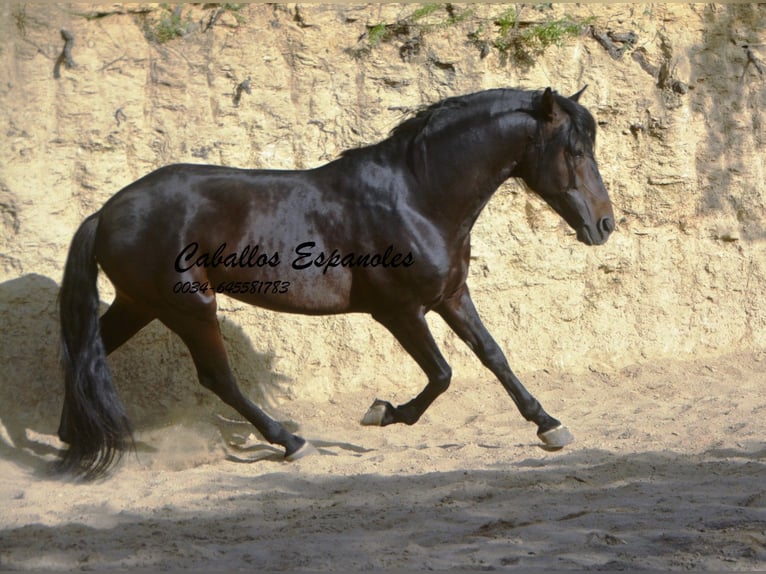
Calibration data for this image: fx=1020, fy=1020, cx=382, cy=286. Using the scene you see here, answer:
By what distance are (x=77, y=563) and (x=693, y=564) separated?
220cm

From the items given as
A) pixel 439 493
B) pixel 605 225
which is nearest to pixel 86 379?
pixel 439 493

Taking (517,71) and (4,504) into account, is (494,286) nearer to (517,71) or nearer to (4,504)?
(517,71)

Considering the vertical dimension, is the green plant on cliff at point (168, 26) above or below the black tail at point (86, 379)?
above

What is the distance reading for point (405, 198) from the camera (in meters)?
5.40

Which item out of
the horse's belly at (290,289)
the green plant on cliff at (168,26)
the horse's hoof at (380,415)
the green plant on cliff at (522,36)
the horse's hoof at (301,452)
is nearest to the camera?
the horse's belly at (290,289)

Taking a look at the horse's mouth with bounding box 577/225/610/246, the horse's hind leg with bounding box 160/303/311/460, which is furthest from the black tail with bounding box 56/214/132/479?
the horse's mouth with bounding box 577/225/610/246

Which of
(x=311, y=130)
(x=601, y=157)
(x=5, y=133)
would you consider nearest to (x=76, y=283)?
(x=5, y=133)

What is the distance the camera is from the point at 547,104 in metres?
5.30

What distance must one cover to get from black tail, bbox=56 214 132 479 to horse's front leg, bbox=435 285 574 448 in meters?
1.81

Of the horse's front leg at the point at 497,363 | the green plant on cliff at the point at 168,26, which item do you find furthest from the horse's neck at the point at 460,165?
the green plant on cliff at the point at 168,26

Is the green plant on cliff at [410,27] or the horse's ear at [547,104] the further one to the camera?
the green plant on cliff at [410,27]

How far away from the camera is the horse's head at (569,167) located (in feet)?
17.6

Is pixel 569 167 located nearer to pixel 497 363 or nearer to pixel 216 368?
pixel 497 363

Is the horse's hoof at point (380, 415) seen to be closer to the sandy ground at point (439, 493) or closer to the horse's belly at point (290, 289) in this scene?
the sandy ground at point (439, 493)
